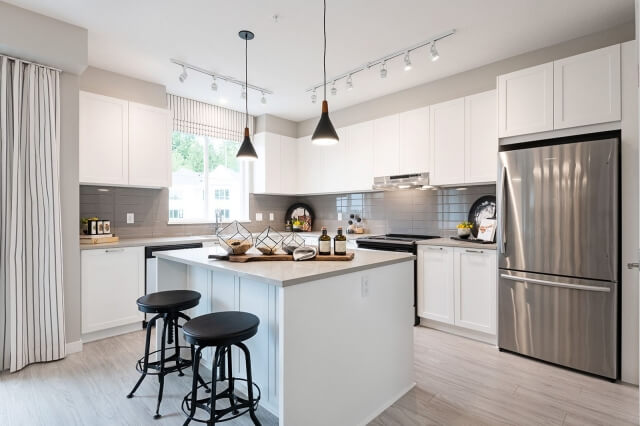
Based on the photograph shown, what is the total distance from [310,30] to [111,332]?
3403mm

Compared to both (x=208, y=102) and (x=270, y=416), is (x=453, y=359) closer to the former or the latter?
(x=270, y=416)

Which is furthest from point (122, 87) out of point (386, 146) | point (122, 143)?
point (386, 146)

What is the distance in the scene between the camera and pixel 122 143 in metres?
3.58

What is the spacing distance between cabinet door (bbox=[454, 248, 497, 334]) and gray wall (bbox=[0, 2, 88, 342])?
11.6 ft

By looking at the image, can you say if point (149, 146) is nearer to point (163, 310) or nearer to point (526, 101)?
point (163, 310)

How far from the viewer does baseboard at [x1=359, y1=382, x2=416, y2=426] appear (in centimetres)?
198

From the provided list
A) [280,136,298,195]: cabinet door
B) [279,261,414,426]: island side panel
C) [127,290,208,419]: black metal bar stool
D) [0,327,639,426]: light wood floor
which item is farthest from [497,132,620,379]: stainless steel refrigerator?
[280,136,298,195]: cabinet door

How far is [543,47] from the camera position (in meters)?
3.06

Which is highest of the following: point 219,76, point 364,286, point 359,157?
point 219,76

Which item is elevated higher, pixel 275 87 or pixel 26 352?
pixel 275 87

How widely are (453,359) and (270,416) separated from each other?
5.34 feet

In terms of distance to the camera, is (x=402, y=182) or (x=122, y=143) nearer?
(x=122, y=143)

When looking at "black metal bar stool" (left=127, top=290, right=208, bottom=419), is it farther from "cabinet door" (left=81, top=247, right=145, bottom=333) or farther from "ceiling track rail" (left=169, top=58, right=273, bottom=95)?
"ceiling track rail" (left=169, top=58, right=273, bottom=95)

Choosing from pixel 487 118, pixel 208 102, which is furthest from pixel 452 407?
pixel 208 102
